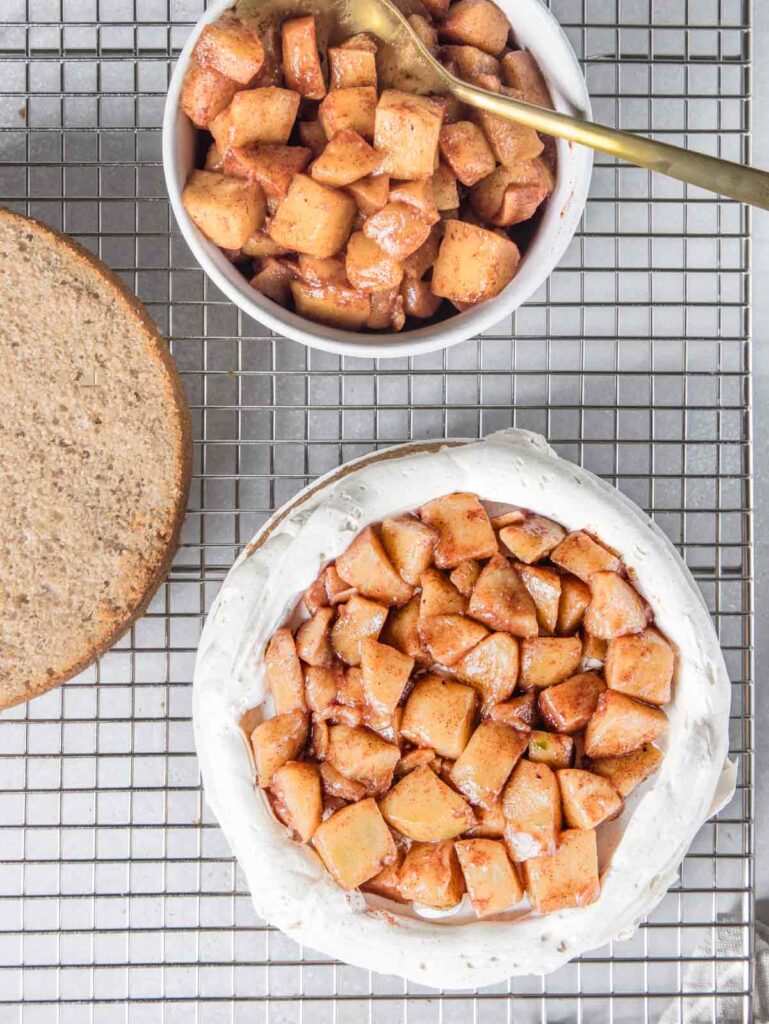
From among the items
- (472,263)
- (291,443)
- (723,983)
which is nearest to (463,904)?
(723,983)

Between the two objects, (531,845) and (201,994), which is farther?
(201,994)

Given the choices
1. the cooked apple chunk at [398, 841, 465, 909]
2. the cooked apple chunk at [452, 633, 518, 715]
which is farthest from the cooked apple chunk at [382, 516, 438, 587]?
the cooked apple chunk at [398, 841, 465, 909]

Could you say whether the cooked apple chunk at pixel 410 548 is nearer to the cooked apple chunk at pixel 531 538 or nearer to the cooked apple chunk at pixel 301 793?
the cooked apple chunk at pixel 531 538

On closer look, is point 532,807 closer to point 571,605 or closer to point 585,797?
point 585,797

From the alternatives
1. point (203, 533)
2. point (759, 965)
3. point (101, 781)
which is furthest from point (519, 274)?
point (759, 965)

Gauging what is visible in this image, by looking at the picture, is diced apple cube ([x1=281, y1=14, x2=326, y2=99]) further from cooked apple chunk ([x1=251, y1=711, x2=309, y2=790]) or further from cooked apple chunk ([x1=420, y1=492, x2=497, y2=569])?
cooked apple chunk ([x1=251, y1=711, x2=309, y2=790])

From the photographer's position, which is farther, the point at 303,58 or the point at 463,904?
the point at 463,904

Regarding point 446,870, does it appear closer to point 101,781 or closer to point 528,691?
point 528,691
